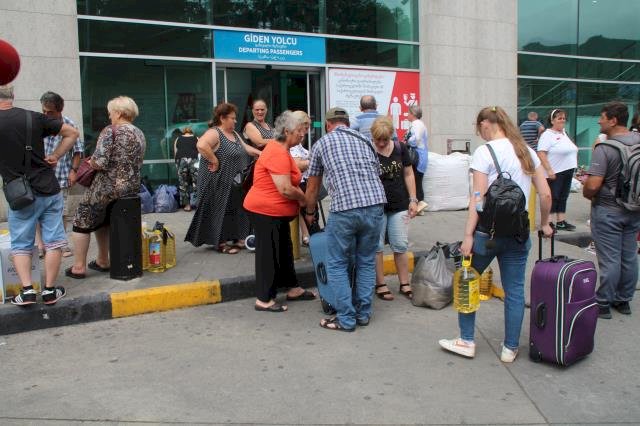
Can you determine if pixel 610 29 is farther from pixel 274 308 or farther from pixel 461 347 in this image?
pixel 461 347

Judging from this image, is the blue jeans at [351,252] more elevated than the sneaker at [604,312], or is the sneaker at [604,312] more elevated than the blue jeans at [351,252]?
the blue jeans at [351,252]

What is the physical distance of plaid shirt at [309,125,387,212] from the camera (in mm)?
4598

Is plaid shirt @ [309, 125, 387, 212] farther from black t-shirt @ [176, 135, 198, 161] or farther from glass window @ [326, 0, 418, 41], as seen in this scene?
glass window @ [326, 0, 418, 41]

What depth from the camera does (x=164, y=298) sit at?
17.6 ft

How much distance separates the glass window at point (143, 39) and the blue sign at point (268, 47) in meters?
0.25

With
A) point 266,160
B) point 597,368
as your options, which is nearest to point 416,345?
point 597,368

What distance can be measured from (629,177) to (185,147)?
6978 mm

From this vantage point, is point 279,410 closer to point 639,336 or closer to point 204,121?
point 639,336

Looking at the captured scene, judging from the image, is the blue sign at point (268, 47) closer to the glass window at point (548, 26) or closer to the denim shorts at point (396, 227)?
the glass window at point (548, 26)

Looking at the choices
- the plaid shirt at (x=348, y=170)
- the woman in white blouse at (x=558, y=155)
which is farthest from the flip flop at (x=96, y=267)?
the woman in white blouse at (x=558, y=155)

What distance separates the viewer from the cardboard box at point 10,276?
5094mm

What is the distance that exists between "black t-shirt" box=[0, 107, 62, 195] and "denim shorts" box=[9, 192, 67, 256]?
0.11 meters

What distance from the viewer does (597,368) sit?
13.3ft

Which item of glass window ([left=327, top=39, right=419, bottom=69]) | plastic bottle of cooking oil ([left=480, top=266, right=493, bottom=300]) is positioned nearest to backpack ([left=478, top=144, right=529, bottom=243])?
plastic bottle of cooking oil ([left=480, top=266, right=493, bottom=300])
